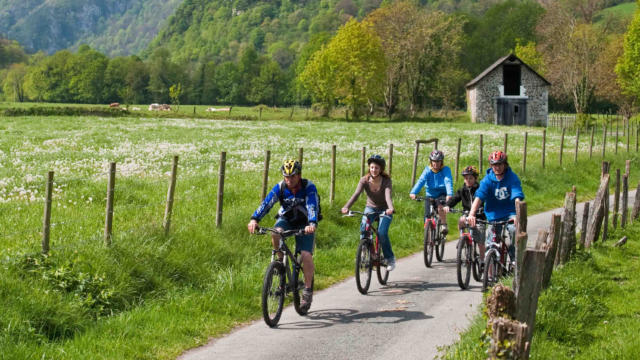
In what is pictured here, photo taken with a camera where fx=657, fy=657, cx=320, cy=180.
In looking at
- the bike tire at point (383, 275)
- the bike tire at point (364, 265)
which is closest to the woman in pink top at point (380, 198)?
the bike tire at point (383, 275)

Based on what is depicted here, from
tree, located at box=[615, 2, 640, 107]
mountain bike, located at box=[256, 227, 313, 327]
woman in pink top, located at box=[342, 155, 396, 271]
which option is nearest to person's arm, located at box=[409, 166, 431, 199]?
woman in pink top, located at box=[342, 155, 396, 271]

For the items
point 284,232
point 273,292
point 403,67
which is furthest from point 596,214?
point 403,67

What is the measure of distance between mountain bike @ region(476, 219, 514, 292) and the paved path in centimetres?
37

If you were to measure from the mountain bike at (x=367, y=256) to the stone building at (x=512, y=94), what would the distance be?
197ft

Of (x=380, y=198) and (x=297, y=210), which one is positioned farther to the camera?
(x=380, y=198)

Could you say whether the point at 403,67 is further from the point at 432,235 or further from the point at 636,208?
the point at 432,235

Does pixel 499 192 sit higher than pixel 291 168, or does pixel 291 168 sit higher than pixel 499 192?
→ pixel 291 168

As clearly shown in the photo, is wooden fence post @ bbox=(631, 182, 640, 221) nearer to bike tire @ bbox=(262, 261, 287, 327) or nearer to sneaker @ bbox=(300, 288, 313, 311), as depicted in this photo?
sneaker @ bbox=(300, 288, 313, 311)

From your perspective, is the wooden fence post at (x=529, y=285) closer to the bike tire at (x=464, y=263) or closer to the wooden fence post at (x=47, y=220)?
the bike tire at (x=464, y=263)

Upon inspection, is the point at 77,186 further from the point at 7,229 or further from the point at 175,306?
the point at 175,306

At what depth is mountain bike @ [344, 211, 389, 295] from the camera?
34.3ft

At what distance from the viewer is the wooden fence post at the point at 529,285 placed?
5746 mm

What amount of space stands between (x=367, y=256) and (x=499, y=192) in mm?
2345

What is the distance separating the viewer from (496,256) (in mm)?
10117
